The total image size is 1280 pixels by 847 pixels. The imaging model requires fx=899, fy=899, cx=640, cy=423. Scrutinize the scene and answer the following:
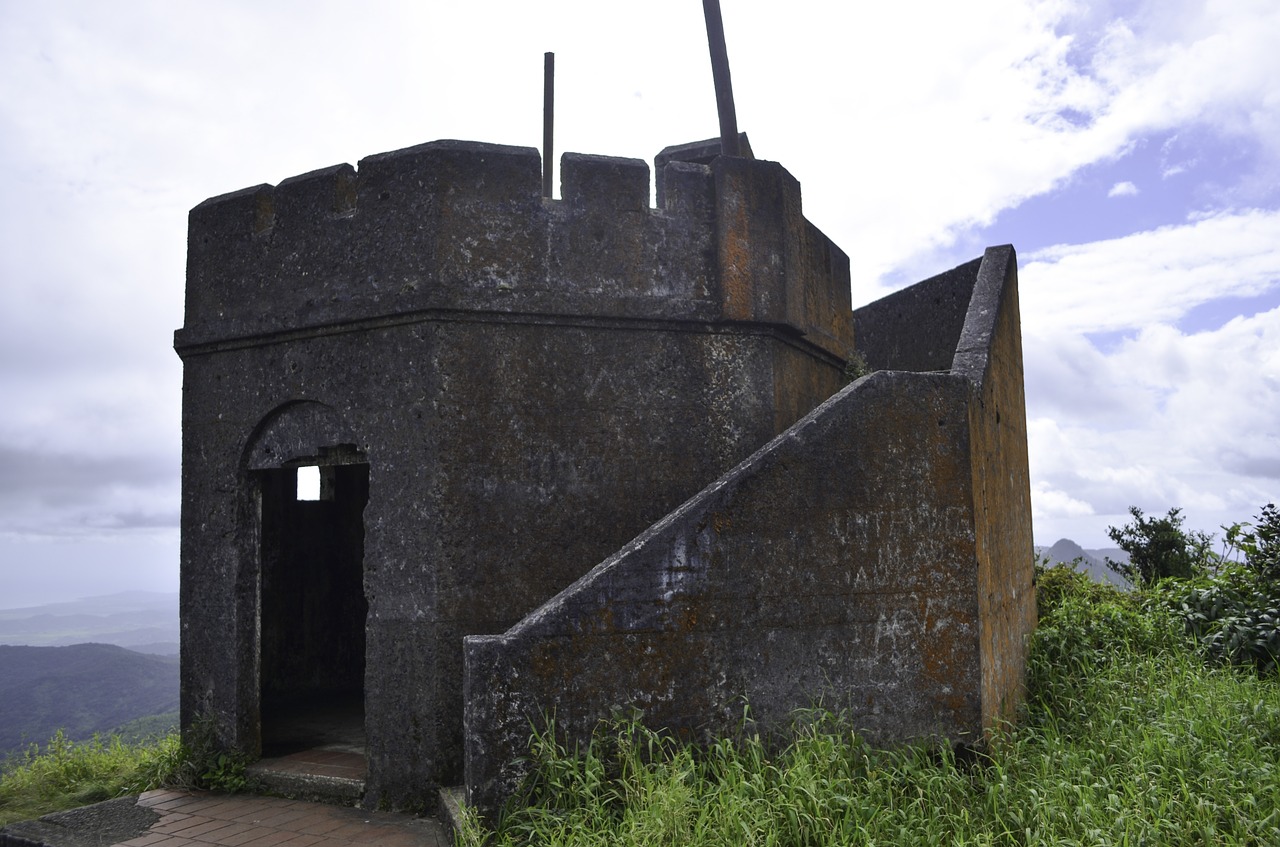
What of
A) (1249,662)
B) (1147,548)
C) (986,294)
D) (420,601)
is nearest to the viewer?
(420,601)

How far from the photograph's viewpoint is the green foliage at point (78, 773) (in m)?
5.60

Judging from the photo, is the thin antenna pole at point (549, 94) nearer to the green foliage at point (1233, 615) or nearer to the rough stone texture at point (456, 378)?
the rough stone texture at point (456, 378)

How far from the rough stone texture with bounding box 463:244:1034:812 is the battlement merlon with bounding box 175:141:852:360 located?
4.64 ft

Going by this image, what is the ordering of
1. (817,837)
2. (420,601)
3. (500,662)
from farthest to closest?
(420,601), (500,662), (817,837)

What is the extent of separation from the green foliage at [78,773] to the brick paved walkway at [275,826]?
0.58 metres

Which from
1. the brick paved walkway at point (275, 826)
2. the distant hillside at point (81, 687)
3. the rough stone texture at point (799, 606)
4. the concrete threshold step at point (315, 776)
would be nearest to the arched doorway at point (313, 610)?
the concrete threshold step at point (315, 776)

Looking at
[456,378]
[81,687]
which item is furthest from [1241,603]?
[81,687]

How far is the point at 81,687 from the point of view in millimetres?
47719

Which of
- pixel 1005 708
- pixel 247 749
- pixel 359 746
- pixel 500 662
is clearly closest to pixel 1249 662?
pixel 1005 708

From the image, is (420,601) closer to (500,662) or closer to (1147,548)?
(500,662)

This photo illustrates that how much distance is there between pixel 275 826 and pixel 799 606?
2905 millimetres

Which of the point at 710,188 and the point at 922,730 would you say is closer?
the point at 922,730

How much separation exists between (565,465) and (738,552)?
1.30 m

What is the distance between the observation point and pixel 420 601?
483 cm
